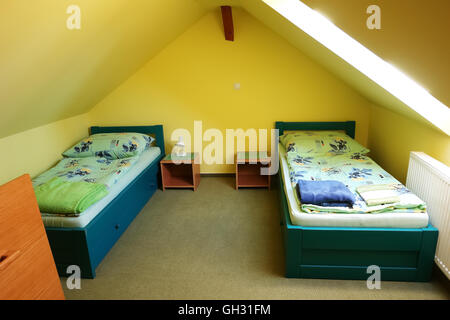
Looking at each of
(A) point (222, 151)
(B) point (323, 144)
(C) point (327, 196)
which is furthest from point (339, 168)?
(A) point (222, 151)

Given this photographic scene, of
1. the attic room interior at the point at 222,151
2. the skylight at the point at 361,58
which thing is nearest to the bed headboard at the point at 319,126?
the attic room interior at the point at 222,151

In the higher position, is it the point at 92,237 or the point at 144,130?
the point at 144,130

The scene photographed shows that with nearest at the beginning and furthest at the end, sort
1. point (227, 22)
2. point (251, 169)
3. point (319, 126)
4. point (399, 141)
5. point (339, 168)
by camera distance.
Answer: point (339, 168)
point (399, 141)
point (227, 22)
point (319, 126)
point (251, 169)

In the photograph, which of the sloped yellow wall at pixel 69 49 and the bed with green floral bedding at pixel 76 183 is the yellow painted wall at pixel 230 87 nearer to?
the sloped yellow wall at pixel 69 49

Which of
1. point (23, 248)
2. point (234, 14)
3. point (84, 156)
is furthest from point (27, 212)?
point (234, 14)

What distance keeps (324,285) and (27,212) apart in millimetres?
1810

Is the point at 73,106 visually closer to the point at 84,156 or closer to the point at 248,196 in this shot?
the point at 84,156

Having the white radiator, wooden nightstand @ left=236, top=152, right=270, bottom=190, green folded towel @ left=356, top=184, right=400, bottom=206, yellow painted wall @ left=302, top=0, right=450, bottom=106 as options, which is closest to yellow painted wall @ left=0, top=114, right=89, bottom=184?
wooden nightstand @ left=236, top=152, right=270, bottom=190

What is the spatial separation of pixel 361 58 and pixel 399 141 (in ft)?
3.75

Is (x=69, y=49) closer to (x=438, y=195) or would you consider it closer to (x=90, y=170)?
(x=90, y=170)

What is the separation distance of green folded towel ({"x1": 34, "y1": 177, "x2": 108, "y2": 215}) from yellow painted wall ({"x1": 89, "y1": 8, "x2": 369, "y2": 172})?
1.78 metres

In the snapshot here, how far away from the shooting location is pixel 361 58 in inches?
87.3

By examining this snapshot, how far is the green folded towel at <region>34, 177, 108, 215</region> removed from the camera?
2.07 meters

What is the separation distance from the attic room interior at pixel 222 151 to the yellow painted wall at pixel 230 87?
0.06 feet
